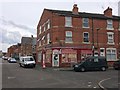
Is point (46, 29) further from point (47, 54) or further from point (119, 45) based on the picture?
point (119, 45)

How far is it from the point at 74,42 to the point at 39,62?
12.3m

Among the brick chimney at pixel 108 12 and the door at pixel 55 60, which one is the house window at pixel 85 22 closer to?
the brick chimney at pixel 108 12

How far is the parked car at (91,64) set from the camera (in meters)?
29.3

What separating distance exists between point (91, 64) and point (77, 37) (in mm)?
9280

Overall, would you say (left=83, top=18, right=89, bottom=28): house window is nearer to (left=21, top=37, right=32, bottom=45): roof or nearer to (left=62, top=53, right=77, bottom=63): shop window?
(left=62, top=53, right=77, bottom=63): shop window

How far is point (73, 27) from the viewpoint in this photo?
38.6m

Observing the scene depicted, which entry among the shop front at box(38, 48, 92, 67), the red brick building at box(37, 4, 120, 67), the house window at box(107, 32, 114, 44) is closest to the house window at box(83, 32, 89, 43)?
the red brick building at box(37, 4, 120, 67)

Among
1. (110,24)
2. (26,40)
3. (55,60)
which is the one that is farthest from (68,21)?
(26,40)

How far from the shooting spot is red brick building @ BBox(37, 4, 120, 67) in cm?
3781

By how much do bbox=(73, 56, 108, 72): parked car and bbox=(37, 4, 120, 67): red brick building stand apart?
7.86 metres

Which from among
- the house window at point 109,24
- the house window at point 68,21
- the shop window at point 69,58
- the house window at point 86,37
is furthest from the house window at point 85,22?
the shop window at point 69,58

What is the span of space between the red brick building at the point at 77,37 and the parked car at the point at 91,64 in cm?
786

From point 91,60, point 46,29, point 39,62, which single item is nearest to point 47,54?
point 46,29

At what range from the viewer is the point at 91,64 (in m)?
30.1
